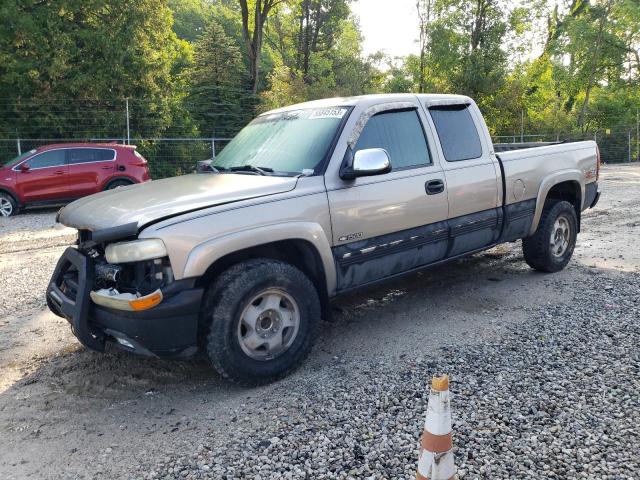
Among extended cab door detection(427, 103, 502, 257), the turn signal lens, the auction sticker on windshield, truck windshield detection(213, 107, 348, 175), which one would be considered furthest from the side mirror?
the turn signal lens

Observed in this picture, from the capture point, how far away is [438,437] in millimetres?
2145

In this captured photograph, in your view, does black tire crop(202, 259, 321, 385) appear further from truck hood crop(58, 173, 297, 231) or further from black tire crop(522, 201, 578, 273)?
black tire crop(522, 201, 578, 273)

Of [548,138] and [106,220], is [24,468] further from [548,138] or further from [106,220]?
[548,138]

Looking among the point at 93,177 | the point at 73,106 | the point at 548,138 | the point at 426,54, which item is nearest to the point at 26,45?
the point at 73,106

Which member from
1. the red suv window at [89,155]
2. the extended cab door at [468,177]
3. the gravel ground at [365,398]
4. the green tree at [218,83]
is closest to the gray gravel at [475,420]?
the gravel ground at [365,398]

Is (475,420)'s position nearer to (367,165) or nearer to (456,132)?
(367,165)

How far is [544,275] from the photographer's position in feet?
20.4

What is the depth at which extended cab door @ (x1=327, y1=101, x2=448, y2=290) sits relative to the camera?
13.5 ft

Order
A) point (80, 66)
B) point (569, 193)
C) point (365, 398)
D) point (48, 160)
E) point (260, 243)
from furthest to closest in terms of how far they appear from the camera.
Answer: point (80, 66)
point (48, 160)
point (569, 193)
point (260, 243)
point (365, 398)

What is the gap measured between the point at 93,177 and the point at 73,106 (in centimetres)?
1014

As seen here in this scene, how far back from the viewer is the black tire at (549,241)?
5.96 meters

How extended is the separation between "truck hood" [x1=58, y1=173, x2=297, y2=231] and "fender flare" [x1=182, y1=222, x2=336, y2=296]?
269 mm

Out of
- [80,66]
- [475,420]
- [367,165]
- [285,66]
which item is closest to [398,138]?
[367,165]

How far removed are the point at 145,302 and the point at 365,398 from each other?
1.52 m
